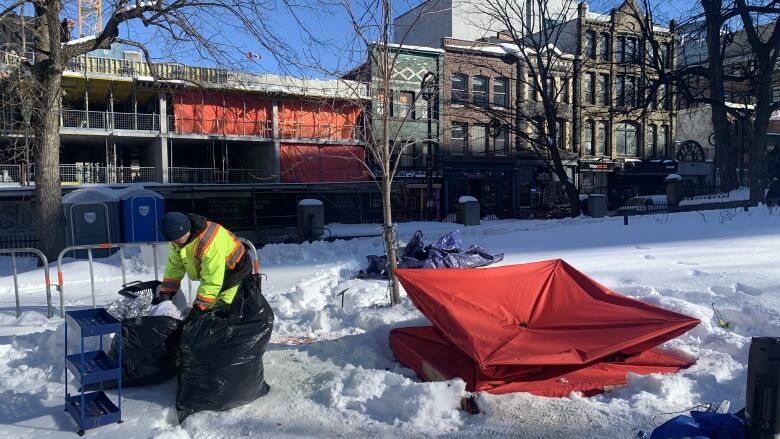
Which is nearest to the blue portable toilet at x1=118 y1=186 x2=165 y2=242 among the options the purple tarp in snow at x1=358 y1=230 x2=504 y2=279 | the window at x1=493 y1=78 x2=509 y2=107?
the purple tarp in snow at x1=358 y1=230 x2=504 y2=279

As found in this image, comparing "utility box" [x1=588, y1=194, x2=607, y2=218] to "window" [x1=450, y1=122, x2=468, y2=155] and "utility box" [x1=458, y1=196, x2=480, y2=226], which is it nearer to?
"utility box" [x1=458, y1=196, x2=480, y2=226]

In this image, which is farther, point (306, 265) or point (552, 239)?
point (552, 239)

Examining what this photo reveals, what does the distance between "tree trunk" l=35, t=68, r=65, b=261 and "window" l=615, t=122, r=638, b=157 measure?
37.5 meters

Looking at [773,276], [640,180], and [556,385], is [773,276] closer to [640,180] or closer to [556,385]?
[556,385]

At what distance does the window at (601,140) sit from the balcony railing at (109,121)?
93.8 ft

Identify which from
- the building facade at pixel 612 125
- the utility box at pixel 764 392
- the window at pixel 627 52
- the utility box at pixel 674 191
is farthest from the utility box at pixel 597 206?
the utility box at pixel 764 392

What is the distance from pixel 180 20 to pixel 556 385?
388 inches

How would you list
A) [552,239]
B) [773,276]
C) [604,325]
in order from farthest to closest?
[552,239]
[773,276]
[604,325]

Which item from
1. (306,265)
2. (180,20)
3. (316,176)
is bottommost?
(306,265)

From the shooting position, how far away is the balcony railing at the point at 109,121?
29781mm

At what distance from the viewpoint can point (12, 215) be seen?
81.9 ft

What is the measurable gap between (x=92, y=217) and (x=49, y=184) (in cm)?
414

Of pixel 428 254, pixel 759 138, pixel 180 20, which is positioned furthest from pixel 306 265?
pixel 759 138

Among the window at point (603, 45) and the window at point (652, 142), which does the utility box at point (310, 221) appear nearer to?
the window at point (603, 45)
